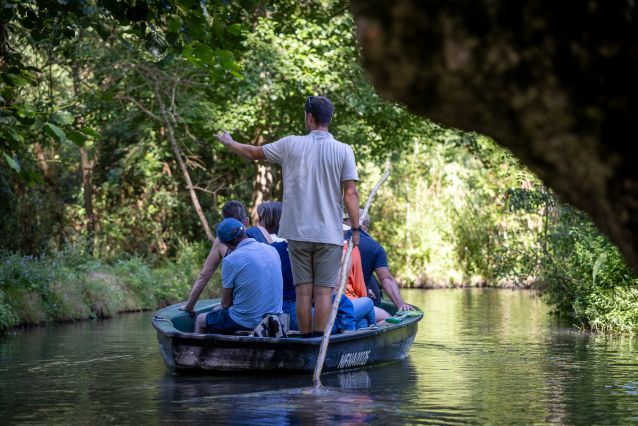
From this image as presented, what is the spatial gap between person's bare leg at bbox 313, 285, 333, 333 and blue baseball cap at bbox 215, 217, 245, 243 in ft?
2.72

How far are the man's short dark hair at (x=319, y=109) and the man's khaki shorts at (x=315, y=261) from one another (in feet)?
3.06

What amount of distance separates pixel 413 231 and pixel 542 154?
1059 inches

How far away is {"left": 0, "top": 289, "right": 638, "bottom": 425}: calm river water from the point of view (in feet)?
22.9

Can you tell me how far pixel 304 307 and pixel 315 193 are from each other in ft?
3.08

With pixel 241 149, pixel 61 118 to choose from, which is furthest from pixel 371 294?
pixel 61 118

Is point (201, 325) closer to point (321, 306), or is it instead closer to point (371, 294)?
point (321, 306)

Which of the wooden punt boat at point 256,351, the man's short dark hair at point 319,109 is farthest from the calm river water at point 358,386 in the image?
the man's short dark hair at point 319,109

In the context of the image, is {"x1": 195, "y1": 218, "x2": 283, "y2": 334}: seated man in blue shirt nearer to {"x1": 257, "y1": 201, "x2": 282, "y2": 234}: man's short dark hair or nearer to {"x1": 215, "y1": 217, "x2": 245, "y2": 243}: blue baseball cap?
{"x1": 215, "y1": 217, "x2": 245, "y2": 243}: blue baseball cap

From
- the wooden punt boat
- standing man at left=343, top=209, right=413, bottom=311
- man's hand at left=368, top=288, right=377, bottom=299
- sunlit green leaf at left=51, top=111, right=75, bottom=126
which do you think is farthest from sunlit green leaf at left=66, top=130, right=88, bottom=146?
man's hand at left=368, top=288, right=377, bottom=299

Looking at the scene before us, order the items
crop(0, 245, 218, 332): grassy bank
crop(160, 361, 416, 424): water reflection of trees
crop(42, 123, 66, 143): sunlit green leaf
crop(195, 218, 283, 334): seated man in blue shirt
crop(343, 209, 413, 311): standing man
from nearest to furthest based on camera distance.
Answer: crop(42, 123, 66, 143): sunlit green leaf, crop(160, 361, 416, 424): water reflection of trees, crop(195, 218, 283, 334): seated man in blue shirt, crop(343, 209, 413, 311): standing man, crop(0, 245, 218, 332): grassy bank

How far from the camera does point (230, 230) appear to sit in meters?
9.02

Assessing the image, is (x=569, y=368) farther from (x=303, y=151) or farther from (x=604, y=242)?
(x=604, y=242)

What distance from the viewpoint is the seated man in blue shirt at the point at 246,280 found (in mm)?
8922

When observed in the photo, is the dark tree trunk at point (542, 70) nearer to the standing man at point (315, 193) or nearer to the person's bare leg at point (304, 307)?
the standing man at point (315, 193)
